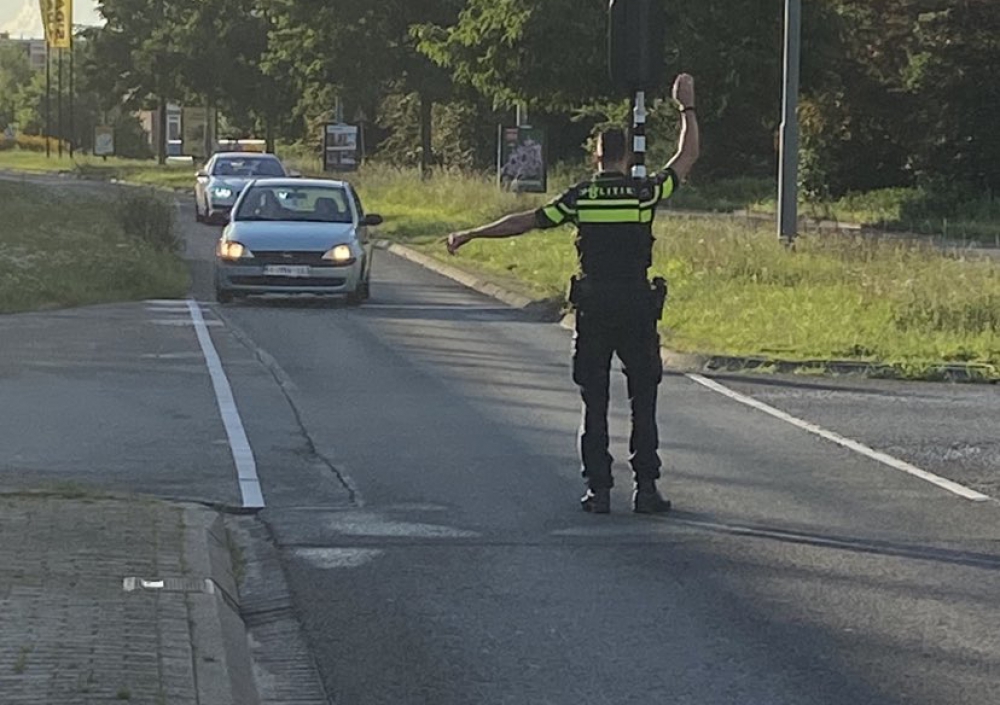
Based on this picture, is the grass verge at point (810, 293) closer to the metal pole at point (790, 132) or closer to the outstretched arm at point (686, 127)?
the metal pole at point (790, 132)

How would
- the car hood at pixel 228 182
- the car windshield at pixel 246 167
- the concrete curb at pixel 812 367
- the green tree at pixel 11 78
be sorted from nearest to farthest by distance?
1. the concrete curb at pixel 812 367
2. the car hood at pixel 228 182
3. the car windshield at pixel 246 167
4. the green tree at pixel 11 78

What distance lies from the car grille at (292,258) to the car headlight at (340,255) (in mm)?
57

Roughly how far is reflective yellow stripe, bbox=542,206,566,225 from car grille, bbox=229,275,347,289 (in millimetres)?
14019

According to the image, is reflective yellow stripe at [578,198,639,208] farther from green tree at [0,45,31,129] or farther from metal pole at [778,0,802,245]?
green tree at [0,45,31,129]

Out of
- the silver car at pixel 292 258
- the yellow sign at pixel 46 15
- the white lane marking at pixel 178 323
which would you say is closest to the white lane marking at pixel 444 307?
the silver car at pixel 292 258

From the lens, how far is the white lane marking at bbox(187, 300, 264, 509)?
11.1 meters

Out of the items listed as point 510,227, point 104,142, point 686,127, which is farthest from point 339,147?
point 104,142

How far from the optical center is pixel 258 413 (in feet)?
47.7

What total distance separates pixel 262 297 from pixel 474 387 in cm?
972

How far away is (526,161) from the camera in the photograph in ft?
140

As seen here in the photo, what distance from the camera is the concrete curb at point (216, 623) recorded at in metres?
6.68

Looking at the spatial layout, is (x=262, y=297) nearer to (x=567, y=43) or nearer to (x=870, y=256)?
(x=870, y=256)

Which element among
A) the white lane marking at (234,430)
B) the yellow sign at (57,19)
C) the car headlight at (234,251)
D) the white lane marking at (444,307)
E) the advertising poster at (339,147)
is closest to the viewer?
the white lane marking at (234,430)

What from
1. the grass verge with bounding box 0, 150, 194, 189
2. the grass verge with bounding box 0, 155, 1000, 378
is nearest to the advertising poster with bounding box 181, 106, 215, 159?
the grass verge with bounding box 0, 150, 194, 189
